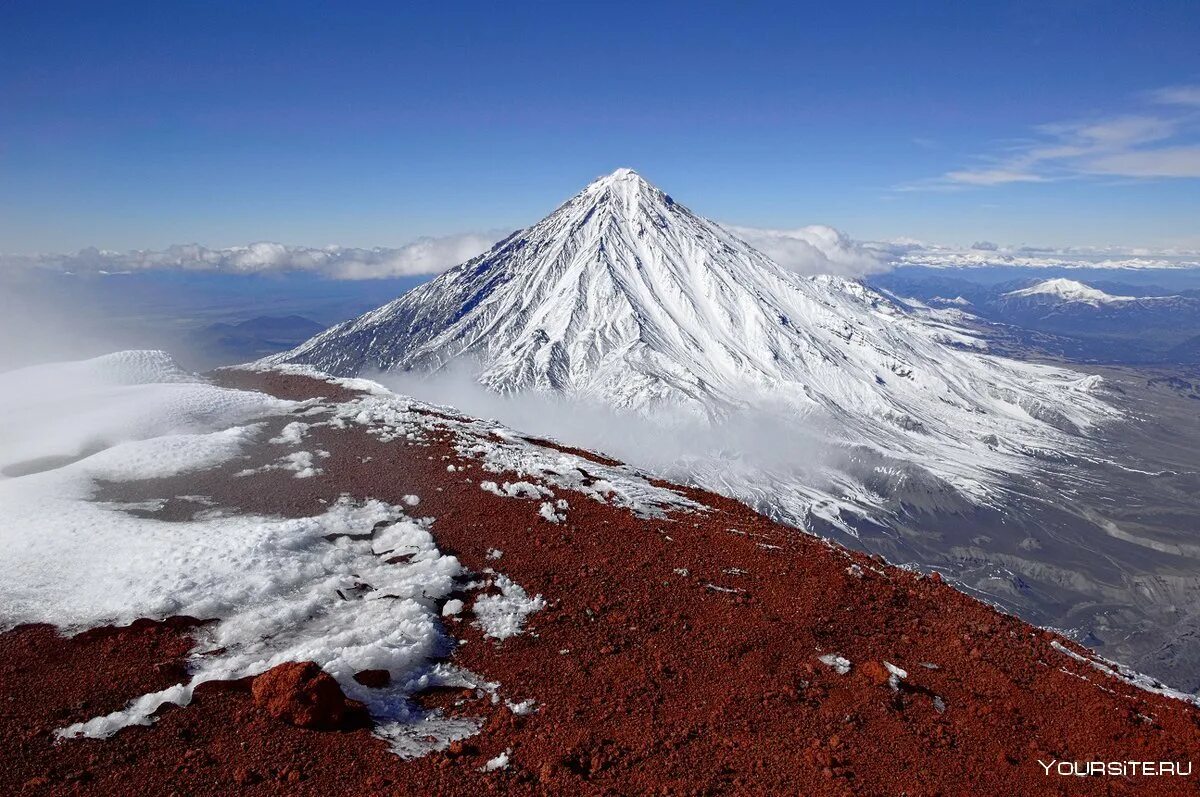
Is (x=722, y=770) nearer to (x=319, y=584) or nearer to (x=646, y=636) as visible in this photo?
(x=646, y=636)

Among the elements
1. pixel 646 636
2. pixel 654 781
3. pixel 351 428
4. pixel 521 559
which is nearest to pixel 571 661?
pixel 646 636

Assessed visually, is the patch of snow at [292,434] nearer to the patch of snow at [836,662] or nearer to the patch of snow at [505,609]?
the patch of snow at [505,609]

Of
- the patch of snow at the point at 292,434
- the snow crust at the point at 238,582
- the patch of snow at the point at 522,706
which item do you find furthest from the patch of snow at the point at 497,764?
the patch of snow at the point at 292,434

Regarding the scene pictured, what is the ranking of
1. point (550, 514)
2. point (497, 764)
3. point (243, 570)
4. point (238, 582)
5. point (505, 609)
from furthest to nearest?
1. point (550, 514)
2. point (243, 570)
3. point (505, 609)
4. point (238, 582)
5. point (497, 764)

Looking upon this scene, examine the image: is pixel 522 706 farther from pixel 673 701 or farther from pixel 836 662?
pixel 836 662

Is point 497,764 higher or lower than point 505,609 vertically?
lower

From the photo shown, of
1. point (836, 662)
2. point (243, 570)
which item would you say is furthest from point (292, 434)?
point (836, 662)
